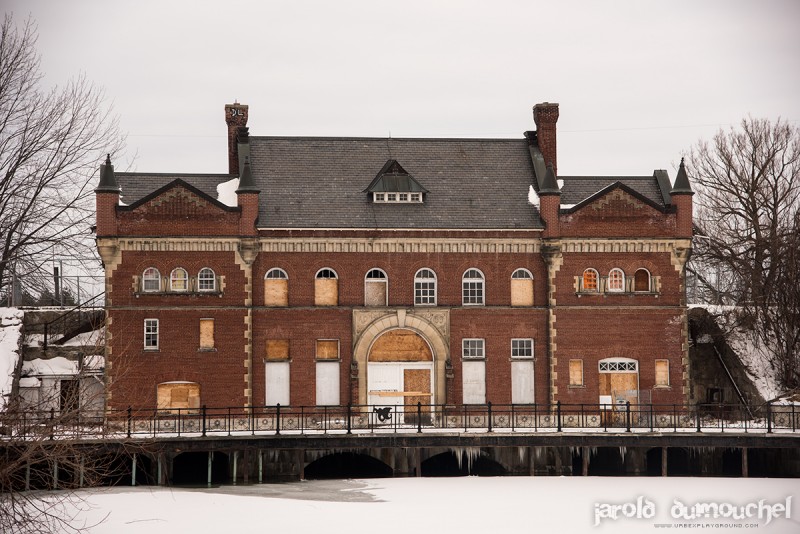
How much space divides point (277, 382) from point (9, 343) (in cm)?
1140

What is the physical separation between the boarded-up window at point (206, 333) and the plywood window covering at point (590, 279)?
14285mm

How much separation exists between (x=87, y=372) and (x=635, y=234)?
21.5 meters

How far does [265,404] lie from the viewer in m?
47.2

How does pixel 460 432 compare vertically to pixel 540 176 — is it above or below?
below

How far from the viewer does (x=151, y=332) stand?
1849 inches

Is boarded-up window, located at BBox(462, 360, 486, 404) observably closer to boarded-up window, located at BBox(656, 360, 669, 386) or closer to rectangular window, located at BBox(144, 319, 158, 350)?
boarded-up window, located at BBox(656, 360, 669, 386)

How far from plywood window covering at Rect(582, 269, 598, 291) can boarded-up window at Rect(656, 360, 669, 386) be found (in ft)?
12.4

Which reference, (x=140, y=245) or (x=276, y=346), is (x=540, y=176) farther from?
(x=140, y=245)

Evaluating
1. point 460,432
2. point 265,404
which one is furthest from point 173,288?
point 460,432

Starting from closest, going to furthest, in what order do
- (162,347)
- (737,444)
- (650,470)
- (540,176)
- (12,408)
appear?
(12,408) → (737,444) → (650,470) → (162,347) → (540,176)

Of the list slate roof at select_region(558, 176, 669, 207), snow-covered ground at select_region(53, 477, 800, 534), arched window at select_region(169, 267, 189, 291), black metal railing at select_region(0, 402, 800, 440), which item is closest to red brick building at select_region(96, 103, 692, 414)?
arched window at select_region(169, 267, 189, 291)

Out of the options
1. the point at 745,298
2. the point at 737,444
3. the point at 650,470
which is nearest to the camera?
the point at 737,444

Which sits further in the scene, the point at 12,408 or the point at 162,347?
the point at 162,347

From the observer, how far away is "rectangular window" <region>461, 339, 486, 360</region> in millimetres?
48250
